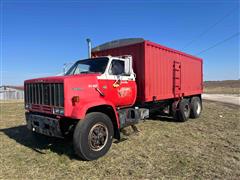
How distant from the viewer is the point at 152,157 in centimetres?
548

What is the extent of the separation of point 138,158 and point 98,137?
1.09 meters

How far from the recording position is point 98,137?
18.0 feet

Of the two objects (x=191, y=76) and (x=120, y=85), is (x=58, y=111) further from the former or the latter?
(x=191, y=76)

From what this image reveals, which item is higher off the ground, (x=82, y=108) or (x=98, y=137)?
(x=82, y=108)

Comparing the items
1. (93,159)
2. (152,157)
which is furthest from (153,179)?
(93,159)

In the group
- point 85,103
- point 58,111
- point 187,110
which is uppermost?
point 85,103

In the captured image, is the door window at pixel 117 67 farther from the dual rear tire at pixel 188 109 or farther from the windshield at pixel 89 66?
the dual rear tire at pixel 188 109

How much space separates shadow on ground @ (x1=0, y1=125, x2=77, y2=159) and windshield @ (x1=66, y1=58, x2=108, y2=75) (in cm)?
217

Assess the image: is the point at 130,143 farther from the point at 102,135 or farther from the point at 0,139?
the point at 0,139

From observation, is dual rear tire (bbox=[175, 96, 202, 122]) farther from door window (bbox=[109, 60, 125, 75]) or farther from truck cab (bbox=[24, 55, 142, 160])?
door window (bbox=[109, 60, 125, 75])

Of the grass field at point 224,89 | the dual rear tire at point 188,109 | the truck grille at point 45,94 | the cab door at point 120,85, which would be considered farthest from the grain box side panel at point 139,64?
the grass field at point 224,89

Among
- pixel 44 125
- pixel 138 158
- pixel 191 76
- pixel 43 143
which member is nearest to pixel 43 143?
pixel 43 143

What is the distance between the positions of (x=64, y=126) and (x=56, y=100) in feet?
2.60

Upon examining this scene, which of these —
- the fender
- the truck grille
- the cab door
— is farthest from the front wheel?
the cab door
